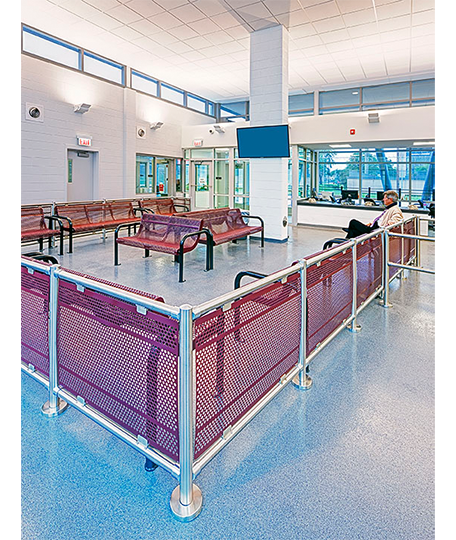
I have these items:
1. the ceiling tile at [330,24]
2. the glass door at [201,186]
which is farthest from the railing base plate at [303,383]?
the glass door at [201,186]

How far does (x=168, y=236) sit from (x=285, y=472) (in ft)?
16.6

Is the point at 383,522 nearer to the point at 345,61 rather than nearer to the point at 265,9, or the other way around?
the point at 265,9

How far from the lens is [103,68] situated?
11.2m

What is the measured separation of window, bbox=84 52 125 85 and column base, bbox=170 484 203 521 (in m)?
11.7

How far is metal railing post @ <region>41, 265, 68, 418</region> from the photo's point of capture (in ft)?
7.27

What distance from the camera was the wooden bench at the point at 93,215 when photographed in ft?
25.4

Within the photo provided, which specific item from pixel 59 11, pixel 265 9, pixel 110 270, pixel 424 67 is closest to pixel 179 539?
pixel 110 270

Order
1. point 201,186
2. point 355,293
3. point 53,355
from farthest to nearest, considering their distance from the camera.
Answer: point 201,186 → point 355,293 → point 53,355

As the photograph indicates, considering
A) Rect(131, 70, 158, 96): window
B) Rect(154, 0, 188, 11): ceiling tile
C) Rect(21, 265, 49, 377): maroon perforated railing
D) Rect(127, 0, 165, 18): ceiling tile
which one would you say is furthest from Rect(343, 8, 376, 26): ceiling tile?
Rect(21, 265, 49, 377): maroon perforated railing

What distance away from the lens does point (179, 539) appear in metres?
1.50

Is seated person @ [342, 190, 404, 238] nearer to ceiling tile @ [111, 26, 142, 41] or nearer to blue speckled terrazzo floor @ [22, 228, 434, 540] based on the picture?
blue speckled terrazzo floor @ [22, 228, 434, 540]

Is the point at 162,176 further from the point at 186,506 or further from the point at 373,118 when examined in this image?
the point at 186,506

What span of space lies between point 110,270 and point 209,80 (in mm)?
9424

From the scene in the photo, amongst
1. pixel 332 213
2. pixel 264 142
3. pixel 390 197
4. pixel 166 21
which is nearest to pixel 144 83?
pixel 166 21
